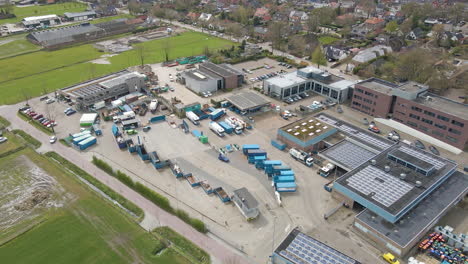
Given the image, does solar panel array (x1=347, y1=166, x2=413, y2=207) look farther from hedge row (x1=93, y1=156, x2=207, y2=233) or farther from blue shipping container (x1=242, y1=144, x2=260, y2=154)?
hedge row (x1=93, y1=156, x2=207, y2=233)

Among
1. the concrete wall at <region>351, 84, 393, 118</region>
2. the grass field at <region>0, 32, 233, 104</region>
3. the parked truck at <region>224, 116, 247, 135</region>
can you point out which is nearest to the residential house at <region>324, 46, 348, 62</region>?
the concrete wall at <region>351, 84, 393, 118</region>

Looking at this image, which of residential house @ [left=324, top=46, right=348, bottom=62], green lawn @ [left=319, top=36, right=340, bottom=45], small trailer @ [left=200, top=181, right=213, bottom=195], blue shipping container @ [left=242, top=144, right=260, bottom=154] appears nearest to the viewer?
small trailer @ [left=200, top=181, right=213, bottom=195]

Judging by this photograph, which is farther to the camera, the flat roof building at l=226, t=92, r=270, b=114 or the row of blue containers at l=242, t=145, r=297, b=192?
the flat roof building at l=226, t=92, r=270, b=114

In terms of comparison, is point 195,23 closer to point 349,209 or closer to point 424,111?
point 424,111

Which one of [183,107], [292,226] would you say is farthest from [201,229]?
[183,107]

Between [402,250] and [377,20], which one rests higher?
[377,20]

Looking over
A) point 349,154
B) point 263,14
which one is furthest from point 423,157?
point 263,14

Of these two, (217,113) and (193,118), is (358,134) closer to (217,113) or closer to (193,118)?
(217,113)
